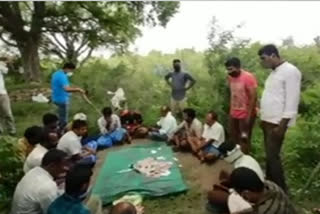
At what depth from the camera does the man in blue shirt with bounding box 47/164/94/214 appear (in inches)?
140

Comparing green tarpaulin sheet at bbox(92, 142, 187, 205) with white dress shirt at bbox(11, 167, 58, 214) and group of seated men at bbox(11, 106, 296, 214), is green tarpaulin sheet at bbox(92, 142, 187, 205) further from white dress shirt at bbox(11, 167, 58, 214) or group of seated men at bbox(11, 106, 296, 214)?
white dress shirt at bbox(11, 167, 58, 214)

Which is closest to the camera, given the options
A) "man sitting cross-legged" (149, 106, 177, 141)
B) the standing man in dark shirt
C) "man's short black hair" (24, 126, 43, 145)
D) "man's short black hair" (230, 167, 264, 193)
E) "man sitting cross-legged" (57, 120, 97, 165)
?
"man's short black hair" (230, 167, 264, 193)

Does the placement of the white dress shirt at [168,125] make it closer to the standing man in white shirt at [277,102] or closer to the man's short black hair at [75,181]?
the standing man in white shirt at [277,102]

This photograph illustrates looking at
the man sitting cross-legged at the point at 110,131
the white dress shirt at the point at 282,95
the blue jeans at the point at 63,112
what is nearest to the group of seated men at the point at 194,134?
the man sitting cross-legged at the point at 110,131

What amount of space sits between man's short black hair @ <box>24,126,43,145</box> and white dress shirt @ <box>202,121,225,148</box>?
250 centimetres

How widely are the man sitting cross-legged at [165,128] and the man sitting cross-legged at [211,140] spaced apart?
142 centimetres

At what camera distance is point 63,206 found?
3.57 m

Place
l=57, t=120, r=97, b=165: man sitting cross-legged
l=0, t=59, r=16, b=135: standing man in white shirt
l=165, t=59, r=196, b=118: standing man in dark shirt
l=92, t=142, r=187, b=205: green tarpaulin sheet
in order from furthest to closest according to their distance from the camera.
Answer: l=165, t=59, r=196, b=118: standing man in dark shirt
l=0, t=59, r=16, b=135: standing man in white shirt
l=57, t=120, r=97, b=165: man sitting cross-legged
l=92, t=142, r=187, b=205: green tarpaulin sheet

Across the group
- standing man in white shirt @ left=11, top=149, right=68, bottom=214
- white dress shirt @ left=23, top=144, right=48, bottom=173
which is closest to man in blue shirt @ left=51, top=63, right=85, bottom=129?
white dress shirt @ left=23, top=144, right=48, bottom=173

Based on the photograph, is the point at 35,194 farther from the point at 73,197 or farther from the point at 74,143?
the point at 74,143

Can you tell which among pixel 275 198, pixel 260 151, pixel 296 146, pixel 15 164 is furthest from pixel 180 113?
pixel 275 198

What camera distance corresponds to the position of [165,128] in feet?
28.0

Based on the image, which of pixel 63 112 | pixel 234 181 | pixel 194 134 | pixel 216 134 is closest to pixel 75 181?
pixel 234 181

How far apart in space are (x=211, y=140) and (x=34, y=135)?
99.4 inches
